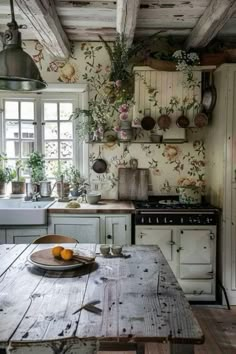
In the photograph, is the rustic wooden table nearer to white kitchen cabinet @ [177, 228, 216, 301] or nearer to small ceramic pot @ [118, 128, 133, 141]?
white kitchen cabinet @ [177, 228, 216, 301]

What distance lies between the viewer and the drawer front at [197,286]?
335cm

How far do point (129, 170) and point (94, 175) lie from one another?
0.38 metres

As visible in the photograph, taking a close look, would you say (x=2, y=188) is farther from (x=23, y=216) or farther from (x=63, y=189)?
(x=23, y=216)

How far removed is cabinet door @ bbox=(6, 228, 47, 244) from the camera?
3.28 m

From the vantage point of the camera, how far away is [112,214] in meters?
3.33

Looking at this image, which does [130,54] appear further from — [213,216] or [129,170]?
[213,216]

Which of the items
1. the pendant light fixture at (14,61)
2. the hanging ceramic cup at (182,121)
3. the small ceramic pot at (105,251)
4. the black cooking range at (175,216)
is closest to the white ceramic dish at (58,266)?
the small ceramic pot at (105,251)

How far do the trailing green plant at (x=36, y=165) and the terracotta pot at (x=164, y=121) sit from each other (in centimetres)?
130

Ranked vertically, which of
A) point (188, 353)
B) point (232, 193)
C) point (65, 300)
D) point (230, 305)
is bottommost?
point (230, 305)

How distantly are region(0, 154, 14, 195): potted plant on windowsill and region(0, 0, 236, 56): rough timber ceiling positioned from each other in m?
1.29

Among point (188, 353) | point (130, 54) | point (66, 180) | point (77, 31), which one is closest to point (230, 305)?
point (66, 180)

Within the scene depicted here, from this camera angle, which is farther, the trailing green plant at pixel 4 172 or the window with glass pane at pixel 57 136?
the window with glass pane at pixel 57 136

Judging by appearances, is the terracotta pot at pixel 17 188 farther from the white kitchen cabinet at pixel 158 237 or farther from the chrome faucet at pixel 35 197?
the white kitchen cabinet at pixel 158 237

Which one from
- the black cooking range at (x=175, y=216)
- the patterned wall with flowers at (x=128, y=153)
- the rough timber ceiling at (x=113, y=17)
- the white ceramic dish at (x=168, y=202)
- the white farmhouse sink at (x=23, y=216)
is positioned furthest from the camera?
the patterned wall with flowers at (x=128, y=153)
